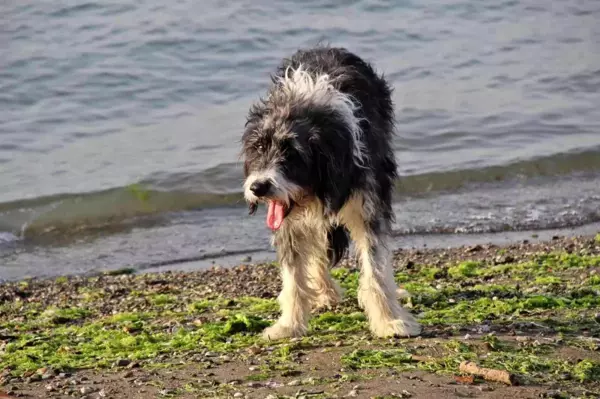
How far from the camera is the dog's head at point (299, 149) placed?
20.0 ft

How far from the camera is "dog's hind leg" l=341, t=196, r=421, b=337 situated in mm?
6629

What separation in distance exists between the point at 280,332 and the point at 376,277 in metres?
0.67

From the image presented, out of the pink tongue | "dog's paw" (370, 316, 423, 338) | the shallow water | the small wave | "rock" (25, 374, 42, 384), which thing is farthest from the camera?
the small wave

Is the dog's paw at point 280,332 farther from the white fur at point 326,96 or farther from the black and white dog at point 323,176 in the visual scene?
the white fur at point 326,96

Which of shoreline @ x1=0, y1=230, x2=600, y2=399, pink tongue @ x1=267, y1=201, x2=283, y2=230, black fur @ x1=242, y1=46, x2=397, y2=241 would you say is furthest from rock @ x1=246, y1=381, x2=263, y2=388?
black fur @ x1=242, y1=46, x2=397, y2=241

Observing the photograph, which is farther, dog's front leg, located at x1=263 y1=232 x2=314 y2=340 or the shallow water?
the shallow water

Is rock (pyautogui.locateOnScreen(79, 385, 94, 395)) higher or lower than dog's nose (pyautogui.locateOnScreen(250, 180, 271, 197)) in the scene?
lower

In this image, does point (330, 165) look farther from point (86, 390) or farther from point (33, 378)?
point (33, 378)

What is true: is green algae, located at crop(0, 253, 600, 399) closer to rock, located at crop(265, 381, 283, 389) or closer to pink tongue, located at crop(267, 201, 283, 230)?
rock, located at crop(265, 381, 283, 389)

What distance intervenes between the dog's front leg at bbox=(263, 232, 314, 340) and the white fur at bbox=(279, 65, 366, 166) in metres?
0.73

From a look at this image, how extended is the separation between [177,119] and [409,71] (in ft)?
12.5

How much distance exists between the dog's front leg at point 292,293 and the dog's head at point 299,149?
1.52 ft

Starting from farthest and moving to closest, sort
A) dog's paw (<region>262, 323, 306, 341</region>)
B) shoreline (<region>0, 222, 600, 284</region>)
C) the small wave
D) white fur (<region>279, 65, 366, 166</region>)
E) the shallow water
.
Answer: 1. the small wave
2. the shallow water
3. shoreline (<region>0, 222, 600, 284</region>)
4. dog's paw (<region>262, 323, 306, 341</region>)
5. white fur (<region>279, 65, 366, 166</region>)

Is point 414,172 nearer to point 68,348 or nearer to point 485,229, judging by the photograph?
point 485,229
